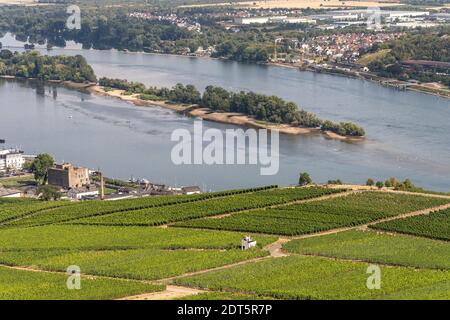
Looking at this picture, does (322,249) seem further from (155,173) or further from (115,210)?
(155,173)

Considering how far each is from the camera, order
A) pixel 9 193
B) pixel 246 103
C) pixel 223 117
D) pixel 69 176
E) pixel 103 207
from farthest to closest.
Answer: pixel 246 103
pixel 223 117
pixel 69 176
pixel 9 193
pixel 103 207

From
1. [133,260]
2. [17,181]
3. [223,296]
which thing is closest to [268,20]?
[17,181]

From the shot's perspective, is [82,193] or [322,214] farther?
[82,193]

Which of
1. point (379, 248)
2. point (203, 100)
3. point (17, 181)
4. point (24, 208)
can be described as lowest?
point (17, 181)

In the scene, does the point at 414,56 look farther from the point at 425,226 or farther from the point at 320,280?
the point at 320,280

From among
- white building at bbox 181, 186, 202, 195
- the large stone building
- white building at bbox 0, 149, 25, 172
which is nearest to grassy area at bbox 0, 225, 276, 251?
white building at bbox 181, 186, 202, 195

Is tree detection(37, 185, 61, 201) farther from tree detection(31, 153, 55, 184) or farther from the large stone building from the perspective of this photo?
tree detection(31, 153, 55, 184)
